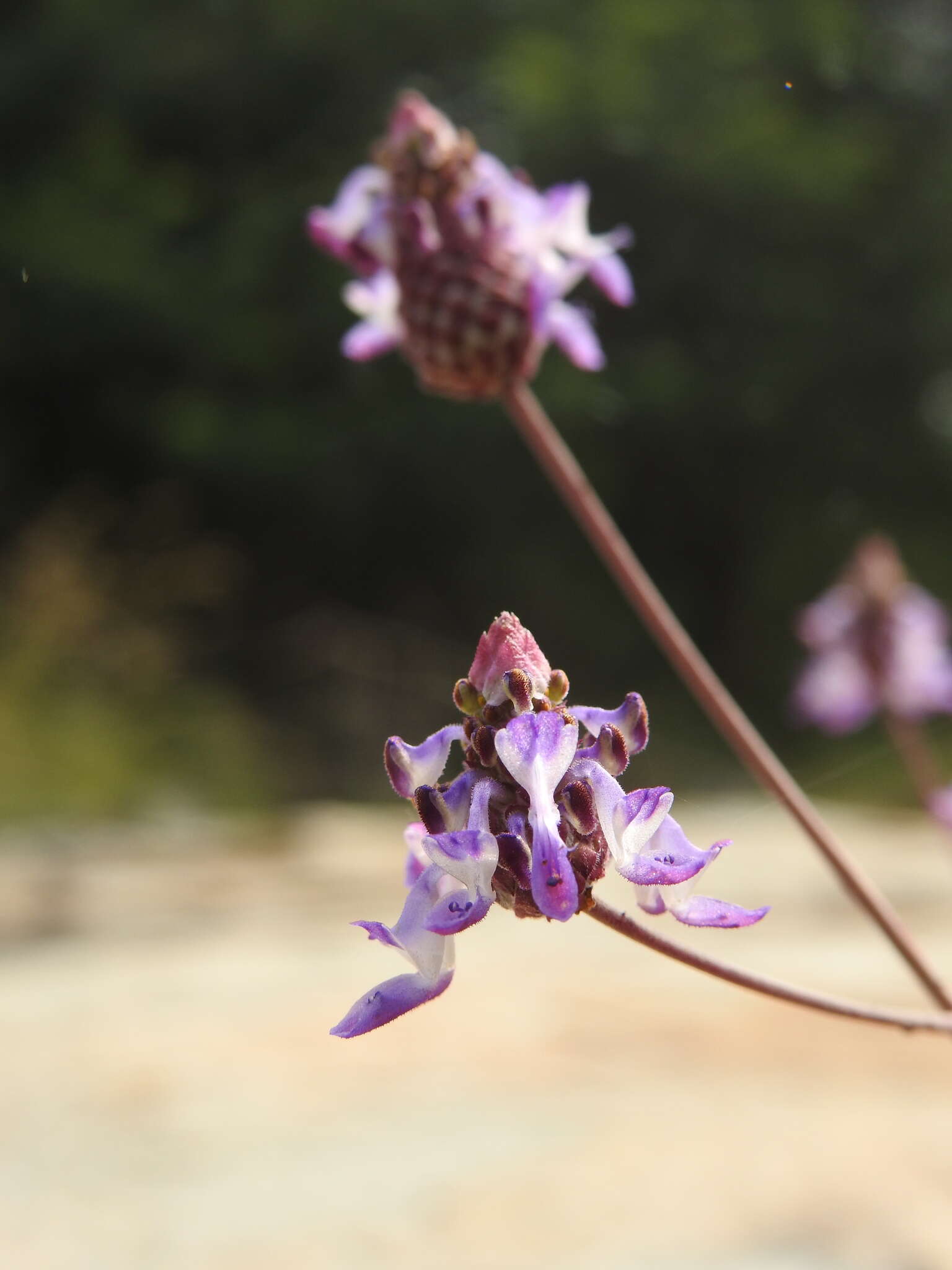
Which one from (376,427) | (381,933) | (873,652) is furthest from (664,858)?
(376,427)

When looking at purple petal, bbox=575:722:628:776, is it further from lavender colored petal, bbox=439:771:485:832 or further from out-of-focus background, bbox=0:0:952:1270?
out-of-focus background, bbox=0:0:952:1270

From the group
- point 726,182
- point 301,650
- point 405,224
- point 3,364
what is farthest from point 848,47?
point 405,224

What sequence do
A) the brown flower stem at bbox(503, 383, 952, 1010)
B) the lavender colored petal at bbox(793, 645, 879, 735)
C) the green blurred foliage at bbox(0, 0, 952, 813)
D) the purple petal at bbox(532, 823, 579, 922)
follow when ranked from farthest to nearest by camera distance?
the green blurred foliage at bbox(0, 0, 952, 813), the lavender colored petal at bbox(793, 645, 879, 735), the brown flower stem at bbox(503, 383, 952, 1010), the purple petal at bbox(532, 823, 579, 922)

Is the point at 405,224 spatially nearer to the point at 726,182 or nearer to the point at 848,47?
the point at 848,47

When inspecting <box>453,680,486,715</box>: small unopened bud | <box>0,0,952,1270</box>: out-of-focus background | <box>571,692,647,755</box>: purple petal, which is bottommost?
<box>571,692,647,755</box>: purple petal

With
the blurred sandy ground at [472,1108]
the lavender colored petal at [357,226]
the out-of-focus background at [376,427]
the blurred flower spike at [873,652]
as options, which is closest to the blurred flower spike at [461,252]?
the lavender colored petal at [357,226]

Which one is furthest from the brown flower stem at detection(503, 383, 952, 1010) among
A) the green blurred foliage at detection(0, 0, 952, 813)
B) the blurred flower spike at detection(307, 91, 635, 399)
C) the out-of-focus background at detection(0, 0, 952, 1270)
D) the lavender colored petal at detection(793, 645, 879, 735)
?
the green blurred foliage at detection(0, 0, 952, 813)

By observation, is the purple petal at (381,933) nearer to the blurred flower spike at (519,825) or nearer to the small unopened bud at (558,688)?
the blurred flower spike at (519,825)
